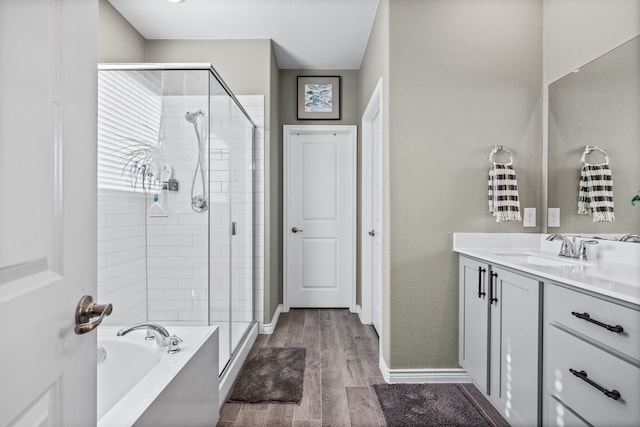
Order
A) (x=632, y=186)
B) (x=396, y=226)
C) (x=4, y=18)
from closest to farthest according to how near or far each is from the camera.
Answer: (x=4, y=18) < (x=632, y=186) < (x=396, y=226)

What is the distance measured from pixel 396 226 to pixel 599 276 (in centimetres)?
112

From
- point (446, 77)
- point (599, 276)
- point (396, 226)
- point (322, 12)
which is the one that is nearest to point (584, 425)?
point (599, 276)

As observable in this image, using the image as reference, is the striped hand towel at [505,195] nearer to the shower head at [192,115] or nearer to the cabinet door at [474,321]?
the cabinet door at [474,321]

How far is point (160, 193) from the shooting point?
218cm

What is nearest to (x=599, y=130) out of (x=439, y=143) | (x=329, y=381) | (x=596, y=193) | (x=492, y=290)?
(x=596, y=193)

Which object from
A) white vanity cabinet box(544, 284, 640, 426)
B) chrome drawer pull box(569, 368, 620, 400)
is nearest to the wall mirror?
white vanity cabinet box(544, 284, 640, 426)

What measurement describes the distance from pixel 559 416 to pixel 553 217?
1320 millimetres

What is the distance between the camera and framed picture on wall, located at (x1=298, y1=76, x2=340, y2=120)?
4.07 metres

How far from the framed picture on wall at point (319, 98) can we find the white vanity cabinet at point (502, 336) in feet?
7.94

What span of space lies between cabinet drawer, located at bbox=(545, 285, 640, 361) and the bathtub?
1.47 metres

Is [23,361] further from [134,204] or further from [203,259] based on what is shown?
[134,204]

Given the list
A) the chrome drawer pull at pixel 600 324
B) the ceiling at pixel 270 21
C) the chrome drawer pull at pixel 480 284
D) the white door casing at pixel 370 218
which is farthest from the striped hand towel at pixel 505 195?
the ceiling at pixel 270 21

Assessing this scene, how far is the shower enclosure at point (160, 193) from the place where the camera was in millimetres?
2133

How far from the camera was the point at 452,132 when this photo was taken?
7.86ft
